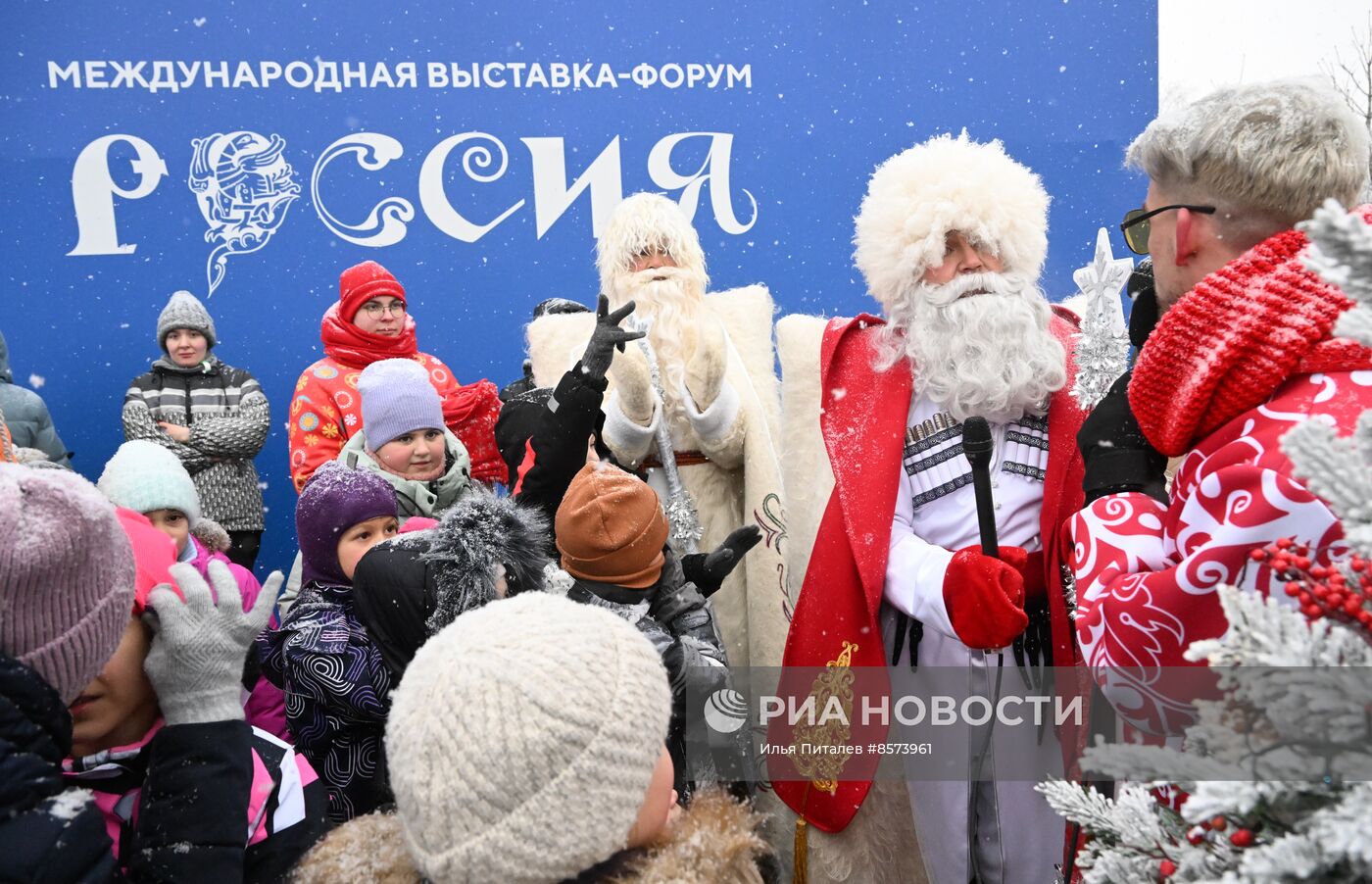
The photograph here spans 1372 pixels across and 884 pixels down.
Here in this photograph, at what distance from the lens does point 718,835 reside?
142 centimetres

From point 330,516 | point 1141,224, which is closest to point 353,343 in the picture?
point 330,516

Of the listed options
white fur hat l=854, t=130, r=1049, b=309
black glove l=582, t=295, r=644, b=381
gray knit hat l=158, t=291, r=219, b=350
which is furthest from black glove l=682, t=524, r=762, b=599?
→ gray knit hat l=158, t=291, r=219, b=350

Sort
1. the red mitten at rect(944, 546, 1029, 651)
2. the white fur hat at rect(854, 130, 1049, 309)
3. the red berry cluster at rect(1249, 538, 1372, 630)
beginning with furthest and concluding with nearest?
1. the white fur hat at rect(854, 130, 1049, 309)
2. the red mitten at rect(944, 546, 1029, 651)
3. the red berry cluster at rect(1249, 538, 1372, 630)

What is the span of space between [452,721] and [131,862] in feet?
2.23

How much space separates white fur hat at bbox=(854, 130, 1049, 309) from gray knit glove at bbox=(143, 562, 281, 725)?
1.82 m

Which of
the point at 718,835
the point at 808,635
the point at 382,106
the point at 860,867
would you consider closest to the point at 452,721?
the point at 718,835

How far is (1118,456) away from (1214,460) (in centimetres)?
39

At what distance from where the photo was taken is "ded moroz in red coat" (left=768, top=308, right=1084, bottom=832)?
2602 millimetres

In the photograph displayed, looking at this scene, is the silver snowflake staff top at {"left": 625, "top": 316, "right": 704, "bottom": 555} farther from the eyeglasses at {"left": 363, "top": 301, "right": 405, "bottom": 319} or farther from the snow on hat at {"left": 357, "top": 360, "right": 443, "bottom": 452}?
the eyeglasses at {"left": 363, "top": 301, "right": 405, "bottom": 319}

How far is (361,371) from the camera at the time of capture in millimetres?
4527

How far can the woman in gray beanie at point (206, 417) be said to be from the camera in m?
5.26

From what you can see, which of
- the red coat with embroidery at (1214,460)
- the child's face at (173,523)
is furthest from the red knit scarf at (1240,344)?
the child's face at (173,523)

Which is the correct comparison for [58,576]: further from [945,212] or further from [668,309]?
[668,309]

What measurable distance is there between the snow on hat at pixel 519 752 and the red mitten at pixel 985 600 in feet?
3.78
